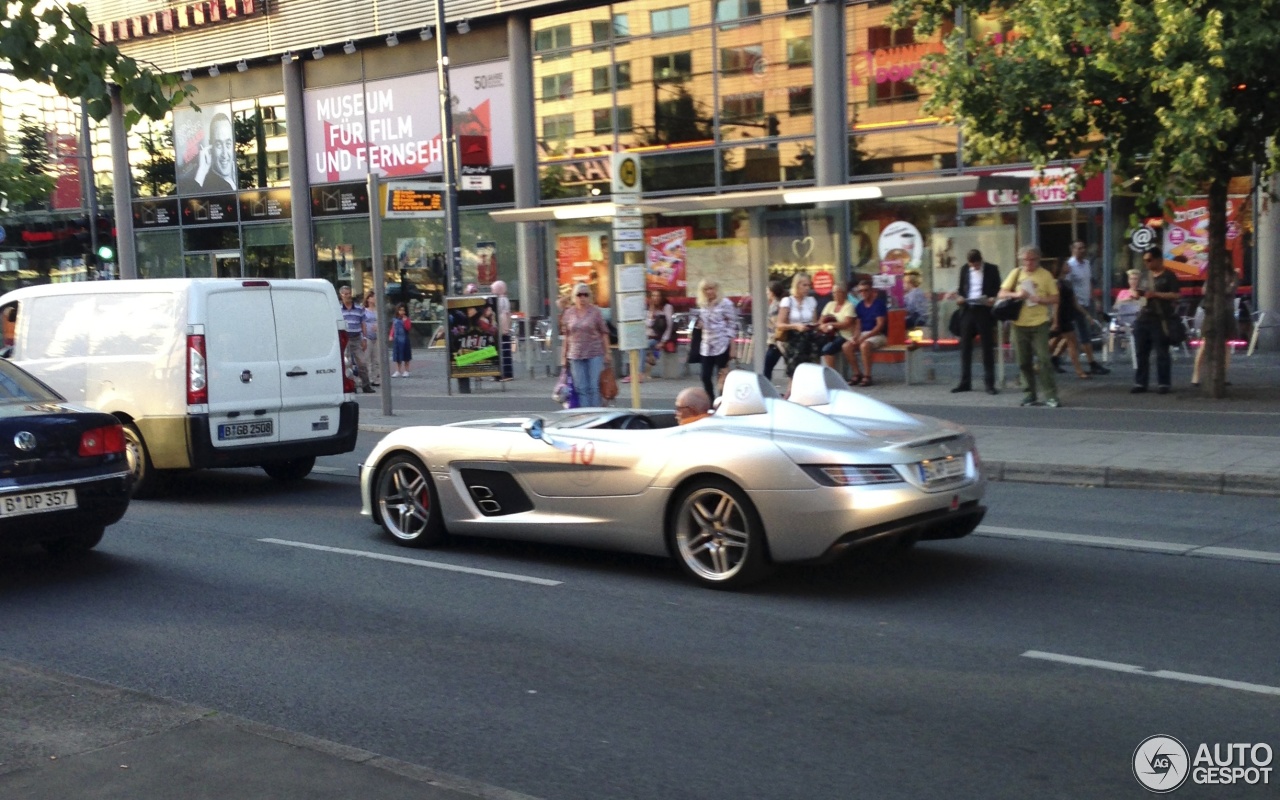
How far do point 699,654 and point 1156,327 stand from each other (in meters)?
11.7

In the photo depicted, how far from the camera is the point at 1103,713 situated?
5324 millimetres

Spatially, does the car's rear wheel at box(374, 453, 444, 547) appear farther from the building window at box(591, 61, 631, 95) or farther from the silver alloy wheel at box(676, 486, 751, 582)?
the building window at box(591, 61, 631, 95)

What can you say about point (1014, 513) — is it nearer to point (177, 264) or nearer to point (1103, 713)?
point (1103, 713)

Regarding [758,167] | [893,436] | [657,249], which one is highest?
[758,167]

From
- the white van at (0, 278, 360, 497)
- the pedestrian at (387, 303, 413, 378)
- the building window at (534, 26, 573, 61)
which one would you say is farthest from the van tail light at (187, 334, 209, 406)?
the building window at (534, 26, 573, 61)

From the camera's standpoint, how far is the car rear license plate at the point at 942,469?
291 inches

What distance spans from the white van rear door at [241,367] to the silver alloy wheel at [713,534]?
5.45 meters

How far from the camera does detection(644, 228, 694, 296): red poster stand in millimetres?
20797

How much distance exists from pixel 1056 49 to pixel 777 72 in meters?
12.5

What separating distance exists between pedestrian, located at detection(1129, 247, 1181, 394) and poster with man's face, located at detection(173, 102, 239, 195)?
88.3 ft

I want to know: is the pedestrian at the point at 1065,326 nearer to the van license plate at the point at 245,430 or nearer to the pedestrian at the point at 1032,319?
the pedestrian at the point at 1032,319

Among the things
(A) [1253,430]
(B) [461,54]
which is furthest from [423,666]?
(B) [461,54]

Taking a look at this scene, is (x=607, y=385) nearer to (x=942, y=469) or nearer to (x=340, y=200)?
(x=942, y=469)

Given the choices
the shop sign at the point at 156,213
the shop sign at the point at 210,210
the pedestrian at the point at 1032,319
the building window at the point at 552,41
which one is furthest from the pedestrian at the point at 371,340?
the shop sign at the point at 156,213
